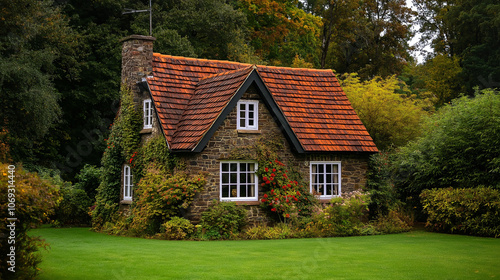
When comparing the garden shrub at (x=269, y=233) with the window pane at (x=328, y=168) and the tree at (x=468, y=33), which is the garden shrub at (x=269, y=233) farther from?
the tree at (x=468, y=33)

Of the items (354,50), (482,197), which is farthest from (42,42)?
(354,50)

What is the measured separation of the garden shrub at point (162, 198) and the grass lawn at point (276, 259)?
3.24ft

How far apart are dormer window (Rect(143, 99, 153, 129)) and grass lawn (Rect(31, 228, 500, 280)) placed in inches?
186

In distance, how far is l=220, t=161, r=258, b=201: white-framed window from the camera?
66.5 ft

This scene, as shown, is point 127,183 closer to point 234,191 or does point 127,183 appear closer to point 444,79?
point 234,191

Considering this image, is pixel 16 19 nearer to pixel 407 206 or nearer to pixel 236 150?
pixel 236 150

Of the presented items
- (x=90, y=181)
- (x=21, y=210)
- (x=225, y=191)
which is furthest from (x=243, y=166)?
(x=21, y=210)

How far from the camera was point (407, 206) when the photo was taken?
23688 millimetres

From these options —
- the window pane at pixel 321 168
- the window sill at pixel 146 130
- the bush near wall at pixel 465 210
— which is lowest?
the bush near wall at pixel 465 210

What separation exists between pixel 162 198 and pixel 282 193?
427cm

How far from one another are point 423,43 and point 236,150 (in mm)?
34003

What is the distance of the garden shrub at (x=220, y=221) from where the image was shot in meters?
19.2

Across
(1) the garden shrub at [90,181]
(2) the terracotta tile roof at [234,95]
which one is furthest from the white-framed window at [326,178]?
(1) the garden shrub at [90,181]

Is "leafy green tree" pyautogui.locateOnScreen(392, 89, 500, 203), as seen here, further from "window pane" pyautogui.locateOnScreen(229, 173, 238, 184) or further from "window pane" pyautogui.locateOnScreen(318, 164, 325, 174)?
"window pane" pyautogui.locateOnScreen(229, 173, 238, 184)
